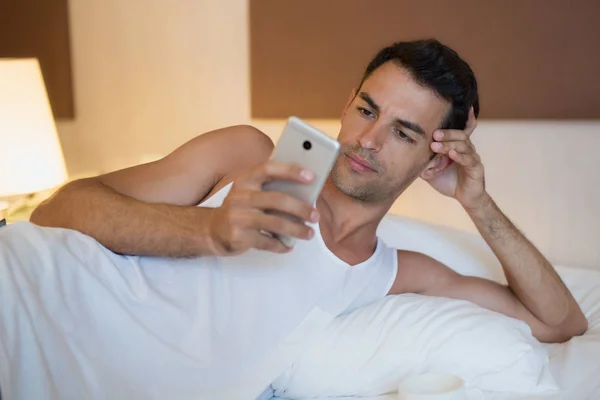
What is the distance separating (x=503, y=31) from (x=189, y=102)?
3.59ft

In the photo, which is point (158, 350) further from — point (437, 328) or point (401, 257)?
point (401, 257)

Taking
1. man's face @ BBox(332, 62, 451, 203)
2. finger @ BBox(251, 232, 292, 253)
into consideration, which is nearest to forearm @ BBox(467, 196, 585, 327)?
man's face @ BBox(332, 62, 451, 203)

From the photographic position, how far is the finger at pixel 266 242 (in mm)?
953

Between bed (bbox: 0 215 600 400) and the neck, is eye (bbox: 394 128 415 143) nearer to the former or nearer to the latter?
the neck

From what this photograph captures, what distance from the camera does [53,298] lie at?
111 cm

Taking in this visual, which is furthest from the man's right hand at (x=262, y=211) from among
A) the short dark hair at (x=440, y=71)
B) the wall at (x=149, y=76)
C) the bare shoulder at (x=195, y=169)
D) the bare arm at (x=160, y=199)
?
the wall at (x=149, y=76)

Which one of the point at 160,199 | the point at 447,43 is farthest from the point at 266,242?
the point at 447,43

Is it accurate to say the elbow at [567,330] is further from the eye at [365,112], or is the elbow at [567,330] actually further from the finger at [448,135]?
the eye at [365,112]

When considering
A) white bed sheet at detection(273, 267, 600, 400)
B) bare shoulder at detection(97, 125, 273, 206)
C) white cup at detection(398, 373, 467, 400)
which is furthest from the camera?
bare shoulder at detection(97, 125, 273, 206)

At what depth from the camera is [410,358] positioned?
49.6 inches

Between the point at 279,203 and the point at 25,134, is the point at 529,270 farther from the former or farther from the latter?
the point at 25,134

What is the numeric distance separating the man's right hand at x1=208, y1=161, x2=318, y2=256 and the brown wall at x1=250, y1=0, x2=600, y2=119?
1.11 metres

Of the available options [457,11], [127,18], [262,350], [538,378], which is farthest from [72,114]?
[538,378]

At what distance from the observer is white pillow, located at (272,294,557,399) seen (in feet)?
4.09
